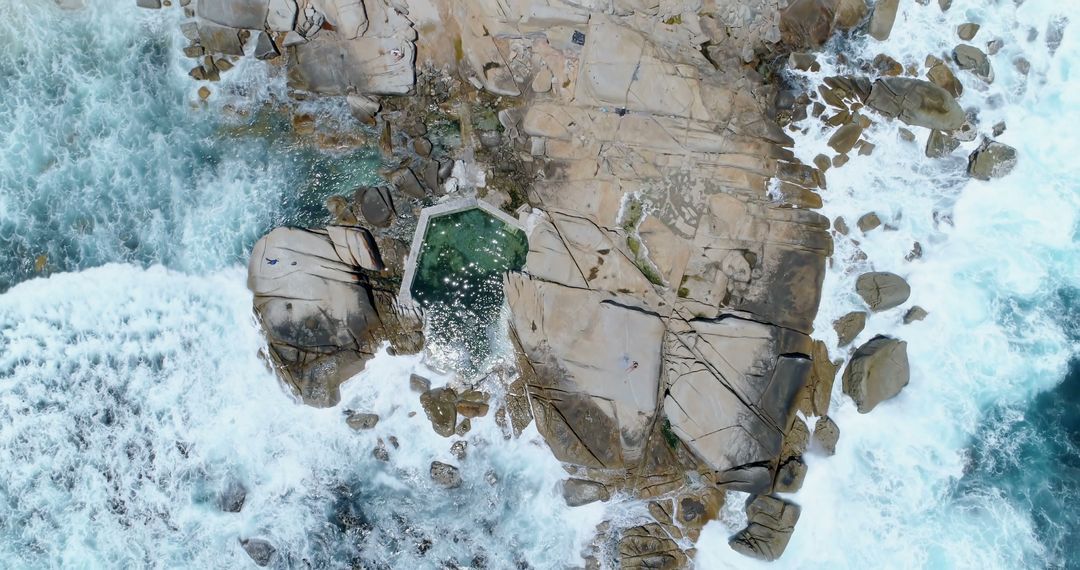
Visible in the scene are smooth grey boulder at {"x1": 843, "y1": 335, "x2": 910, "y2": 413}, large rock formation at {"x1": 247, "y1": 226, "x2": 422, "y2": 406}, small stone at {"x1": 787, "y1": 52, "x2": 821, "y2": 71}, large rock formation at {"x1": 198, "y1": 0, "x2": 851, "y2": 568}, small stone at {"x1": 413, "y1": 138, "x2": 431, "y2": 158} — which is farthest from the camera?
small stone at {"x1": 413, "y1": 138, "x2": 431, "y2": 158}

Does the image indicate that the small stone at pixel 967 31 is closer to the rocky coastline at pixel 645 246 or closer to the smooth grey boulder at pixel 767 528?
the rocky coastline at pixel 645 246

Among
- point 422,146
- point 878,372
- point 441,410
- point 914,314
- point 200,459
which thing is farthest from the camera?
point 422,146

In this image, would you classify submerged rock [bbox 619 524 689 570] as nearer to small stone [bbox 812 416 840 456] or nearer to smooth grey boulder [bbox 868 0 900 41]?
small stone [bbox 812 416 840 456]

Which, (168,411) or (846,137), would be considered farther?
(168,411)

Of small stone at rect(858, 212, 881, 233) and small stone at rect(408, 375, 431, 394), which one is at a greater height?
small stone at rect(858, 212, 881, 233)

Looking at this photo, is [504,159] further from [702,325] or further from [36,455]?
[36,455]

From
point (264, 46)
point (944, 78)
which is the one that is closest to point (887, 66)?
point (944, 78)

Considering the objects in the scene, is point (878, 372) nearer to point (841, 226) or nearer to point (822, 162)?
point (841, 226)

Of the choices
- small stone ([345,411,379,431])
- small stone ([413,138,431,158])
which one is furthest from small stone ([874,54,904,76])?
small stone ([345,411,379,431])
